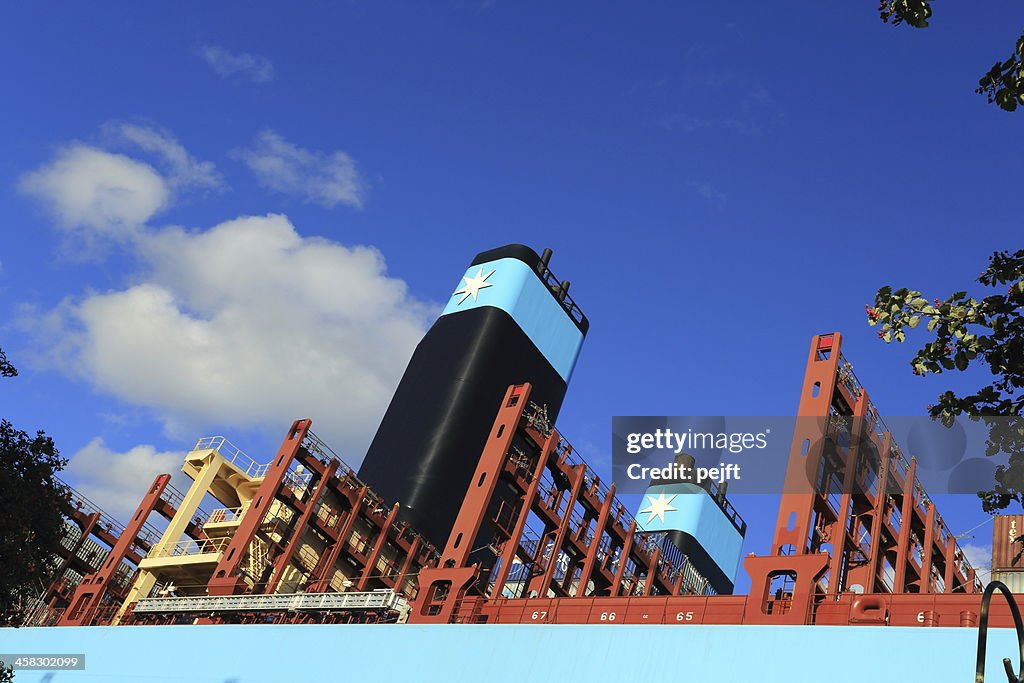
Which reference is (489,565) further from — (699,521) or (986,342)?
(986,342)

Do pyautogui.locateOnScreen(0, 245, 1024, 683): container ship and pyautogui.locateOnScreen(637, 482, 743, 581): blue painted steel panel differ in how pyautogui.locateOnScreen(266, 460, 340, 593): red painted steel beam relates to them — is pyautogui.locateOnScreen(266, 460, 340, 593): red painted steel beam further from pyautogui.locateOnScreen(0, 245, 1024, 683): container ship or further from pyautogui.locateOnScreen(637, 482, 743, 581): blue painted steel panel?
pyautogui.locateOnScreen(637, 482, 743, 581): blue painted steel panel

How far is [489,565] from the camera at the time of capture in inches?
1912

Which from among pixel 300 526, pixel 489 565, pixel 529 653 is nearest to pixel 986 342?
pixel 529 653

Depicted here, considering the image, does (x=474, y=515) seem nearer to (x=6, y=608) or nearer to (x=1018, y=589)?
(x=6, y=608)

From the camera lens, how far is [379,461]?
48.8 m

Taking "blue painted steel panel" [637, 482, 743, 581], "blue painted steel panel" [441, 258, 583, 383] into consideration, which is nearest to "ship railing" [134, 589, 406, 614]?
"blue painted steel panel" [441, 258, 583, 383]

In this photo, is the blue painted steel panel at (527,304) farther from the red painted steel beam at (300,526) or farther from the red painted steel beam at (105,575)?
the red painted steel beam at (105,575)

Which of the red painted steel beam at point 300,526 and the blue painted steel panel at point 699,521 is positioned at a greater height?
the blue painted steel panel at point 699,521

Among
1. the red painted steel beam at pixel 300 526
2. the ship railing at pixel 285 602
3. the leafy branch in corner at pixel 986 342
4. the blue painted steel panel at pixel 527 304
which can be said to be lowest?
the leafy branch in corner at pixel 986 342

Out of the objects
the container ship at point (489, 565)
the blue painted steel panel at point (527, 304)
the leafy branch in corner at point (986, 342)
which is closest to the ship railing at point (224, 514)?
the container ship at point (489, 565)

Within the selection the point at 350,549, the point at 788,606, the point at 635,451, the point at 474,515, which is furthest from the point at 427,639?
the point at 350,549

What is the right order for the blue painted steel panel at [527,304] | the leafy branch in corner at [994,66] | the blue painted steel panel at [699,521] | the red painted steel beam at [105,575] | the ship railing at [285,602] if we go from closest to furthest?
the leafy branch in corner at [994,66] < the ship railing at [285,602] < the red painted steel beam at [105,575] < the blue painted steel panel at [527,304] < the blue painted steel panel at [699,521]

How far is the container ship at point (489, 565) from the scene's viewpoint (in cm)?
2289

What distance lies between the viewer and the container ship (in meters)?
22.9
